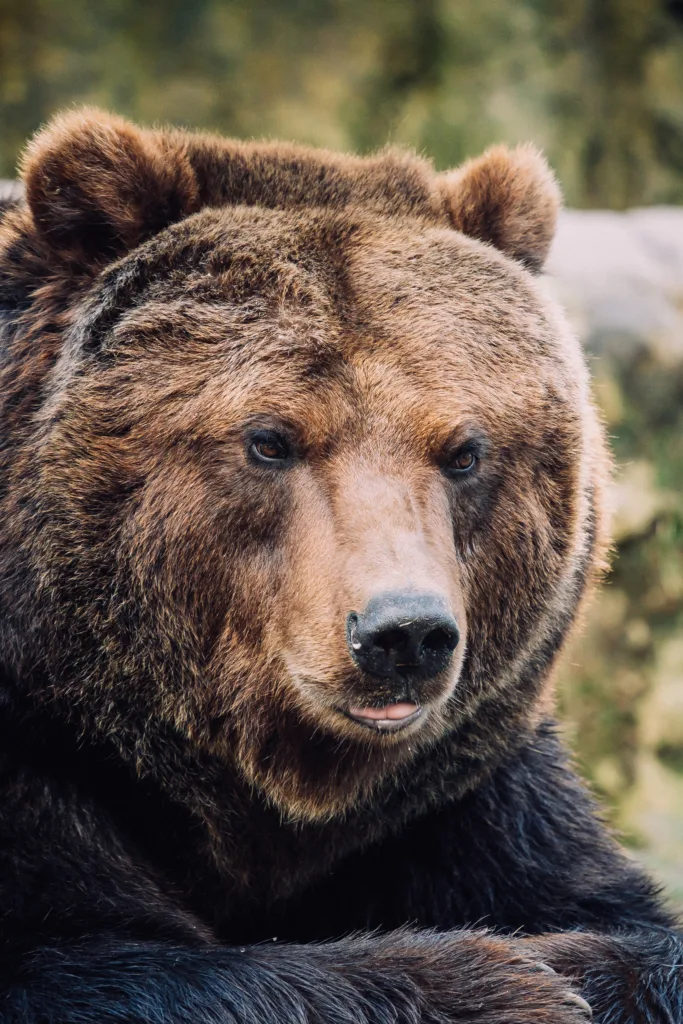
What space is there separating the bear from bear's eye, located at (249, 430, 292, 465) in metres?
0.01

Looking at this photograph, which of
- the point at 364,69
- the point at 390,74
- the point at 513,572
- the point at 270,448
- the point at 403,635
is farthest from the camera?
the point at 390,74

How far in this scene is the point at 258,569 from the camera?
13.2 ft

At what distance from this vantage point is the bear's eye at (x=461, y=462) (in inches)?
162

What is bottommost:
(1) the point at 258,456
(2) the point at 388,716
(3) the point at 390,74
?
(3) the point at 390,74

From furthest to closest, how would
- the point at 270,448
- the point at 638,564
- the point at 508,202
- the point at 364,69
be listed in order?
the point at 364,69
the point at 638,564
the point at 508,202
the point at 270,448

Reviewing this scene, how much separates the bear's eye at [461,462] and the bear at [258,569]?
1 cm

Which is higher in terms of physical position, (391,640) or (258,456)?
(258,456)

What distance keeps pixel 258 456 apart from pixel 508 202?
151 centimetres

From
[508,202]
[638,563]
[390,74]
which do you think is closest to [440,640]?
[508,202]

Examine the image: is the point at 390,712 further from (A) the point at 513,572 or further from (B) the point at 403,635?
(A) the point at 513,572

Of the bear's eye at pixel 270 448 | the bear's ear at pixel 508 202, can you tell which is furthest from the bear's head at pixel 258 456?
the bear's ear at pixel 508 202

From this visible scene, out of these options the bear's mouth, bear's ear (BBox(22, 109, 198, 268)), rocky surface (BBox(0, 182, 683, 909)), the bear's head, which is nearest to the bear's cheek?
the bear's head

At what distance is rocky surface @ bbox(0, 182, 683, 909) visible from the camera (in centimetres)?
891

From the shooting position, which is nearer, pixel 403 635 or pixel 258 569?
pixel 403 635
